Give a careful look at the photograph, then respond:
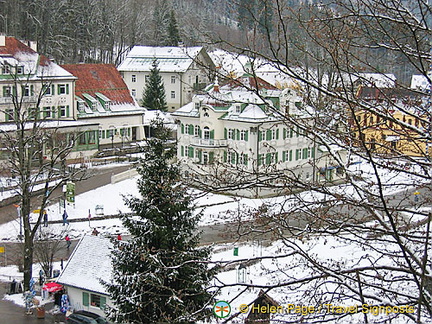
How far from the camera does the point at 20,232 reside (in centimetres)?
2269

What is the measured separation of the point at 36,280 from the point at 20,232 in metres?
3.53

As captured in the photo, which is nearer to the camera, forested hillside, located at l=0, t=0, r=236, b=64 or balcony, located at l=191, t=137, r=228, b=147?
balcony, located at l=191, t=137, r=228, b=147

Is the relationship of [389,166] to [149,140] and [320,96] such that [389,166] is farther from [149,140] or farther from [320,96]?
[149,140]

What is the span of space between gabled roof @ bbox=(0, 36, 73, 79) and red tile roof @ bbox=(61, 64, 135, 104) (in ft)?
7.13

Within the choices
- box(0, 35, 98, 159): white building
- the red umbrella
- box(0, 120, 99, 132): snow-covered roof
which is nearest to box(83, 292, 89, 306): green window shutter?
the red umbrella

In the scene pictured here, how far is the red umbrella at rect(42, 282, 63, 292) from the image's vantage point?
58.7ft

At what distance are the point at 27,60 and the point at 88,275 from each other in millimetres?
22366

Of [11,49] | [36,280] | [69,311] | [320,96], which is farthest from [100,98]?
[320,96]

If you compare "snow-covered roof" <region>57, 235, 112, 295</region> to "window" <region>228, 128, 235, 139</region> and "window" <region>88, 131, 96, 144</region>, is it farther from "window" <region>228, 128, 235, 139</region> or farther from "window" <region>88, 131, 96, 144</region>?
"window" <region>88, 131, 96, 144</region>

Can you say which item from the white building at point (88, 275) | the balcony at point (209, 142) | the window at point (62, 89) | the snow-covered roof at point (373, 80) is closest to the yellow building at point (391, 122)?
the snow-covered roof at point (373, 80)

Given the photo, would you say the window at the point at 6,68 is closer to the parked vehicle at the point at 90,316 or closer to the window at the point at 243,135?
the window at the point at 243,135

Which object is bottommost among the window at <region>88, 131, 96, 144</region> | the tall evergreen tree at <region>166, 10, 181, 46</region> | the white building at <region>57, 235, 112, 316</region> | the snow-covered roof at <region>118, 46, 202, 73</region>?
the white building at <region>57, 235, 112, 316</region>

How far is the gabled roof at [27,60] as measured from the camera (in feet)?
115

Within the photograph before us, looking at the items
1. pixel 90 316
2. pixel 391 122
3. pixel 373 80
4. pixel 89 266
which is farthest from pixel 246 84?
pixel 89 266
